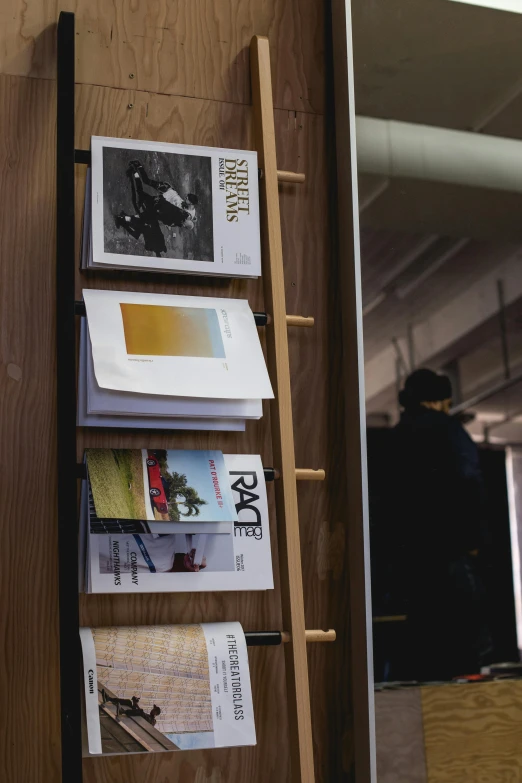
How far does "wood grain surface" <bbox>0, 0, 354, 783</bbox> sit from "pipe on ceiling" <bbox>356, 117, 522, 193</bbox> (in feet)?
0.36

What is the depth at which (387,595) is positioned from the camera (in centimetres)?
158

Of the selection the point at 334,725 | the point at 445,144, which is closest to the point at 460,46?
the point at 445,144

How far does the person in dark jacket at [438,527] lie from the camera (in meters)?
1.58

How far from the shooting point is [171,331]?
1.53 meters

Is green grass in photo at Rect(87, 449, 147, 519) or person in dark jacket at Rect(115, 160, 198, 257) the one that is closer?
green grass in photo at Rect(87, 449, 147, 519)

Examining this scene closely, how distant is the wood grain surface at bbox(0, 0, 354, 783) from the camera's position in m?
1.48

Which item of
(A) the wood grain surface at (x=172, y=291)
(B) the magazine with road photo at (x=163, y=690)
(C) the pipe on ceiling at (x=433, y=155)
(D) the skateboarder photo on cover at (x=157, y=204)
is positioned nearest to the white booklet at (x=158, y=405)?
(A) the wood grain surface at (x=172, y=291)

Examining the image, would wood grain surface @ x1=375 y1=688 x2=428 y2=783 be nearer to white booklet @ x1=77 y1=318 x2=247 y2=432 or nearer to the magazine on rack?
the magazine on rack

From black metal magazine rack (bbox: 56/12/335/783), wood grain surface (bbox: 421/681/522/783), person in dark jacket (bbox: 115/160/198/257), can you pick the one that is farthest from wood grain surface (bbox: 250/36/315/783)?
wood grain surface (bbox: 421/681/522/783)

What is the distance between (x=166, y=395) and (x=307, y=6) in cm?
88

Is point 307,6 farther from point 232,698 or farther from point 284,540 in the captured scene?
point 232,698

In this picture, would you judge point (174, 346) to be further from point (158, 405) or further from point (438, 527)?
point (438, 527)

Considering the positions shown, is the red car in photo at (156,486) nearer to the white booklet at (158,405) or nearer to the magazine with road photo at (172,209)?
the white booklet at (158,405)

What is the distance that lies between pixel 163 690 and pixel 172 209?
0.81m
